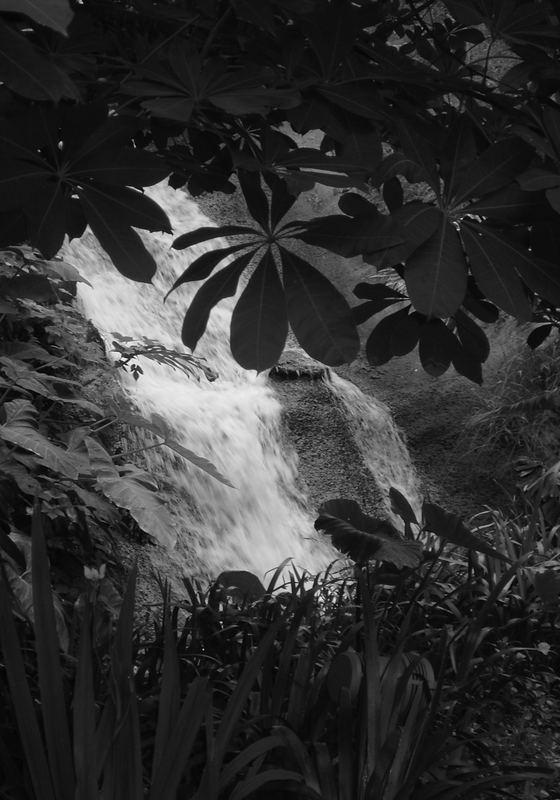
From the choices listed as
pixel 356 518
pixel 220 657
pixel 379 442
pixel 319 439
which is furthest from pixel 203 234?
pixel 379 442

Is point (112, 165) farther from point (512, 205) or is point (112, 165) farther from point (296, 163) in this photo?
point (512, 205)

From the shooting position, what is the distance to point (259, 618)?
355 centimetres

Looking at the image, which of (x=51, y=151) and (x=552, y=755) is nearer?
(x=51, y=151)

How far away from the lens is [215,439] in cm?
630

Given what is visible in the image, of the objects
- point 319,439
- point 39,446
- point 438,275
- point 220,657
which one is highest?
point 319,439

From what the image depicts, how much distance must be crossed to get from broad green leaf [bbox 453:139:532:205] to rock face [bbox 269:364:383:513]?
229 inches

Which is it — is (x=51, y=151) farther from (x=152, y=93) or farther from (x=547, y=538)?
(x=547, y=538)

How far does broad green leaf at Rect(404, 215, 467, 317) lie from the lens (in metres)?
1.10

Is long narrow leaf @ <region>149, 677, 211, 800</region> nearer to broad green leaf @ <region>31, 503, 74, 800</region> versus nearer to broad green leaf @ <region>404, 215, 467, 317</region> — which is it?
broad green leaf @ <region>31, 503, 74, 800</region>

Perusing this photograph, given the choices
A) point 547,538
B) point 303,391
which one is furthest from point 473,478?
point 547,538

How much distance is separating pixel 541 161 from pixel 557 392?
686cm

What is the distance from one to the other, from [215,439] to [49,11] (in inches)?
226

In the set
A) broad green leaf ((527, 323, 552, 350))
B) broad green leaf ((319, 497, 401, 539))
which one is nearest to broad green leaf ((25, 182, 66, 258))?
broad green leaf ((527, 323, 552, 350))

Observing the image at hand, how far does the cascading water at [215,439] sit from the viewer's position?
5629 millimetres
